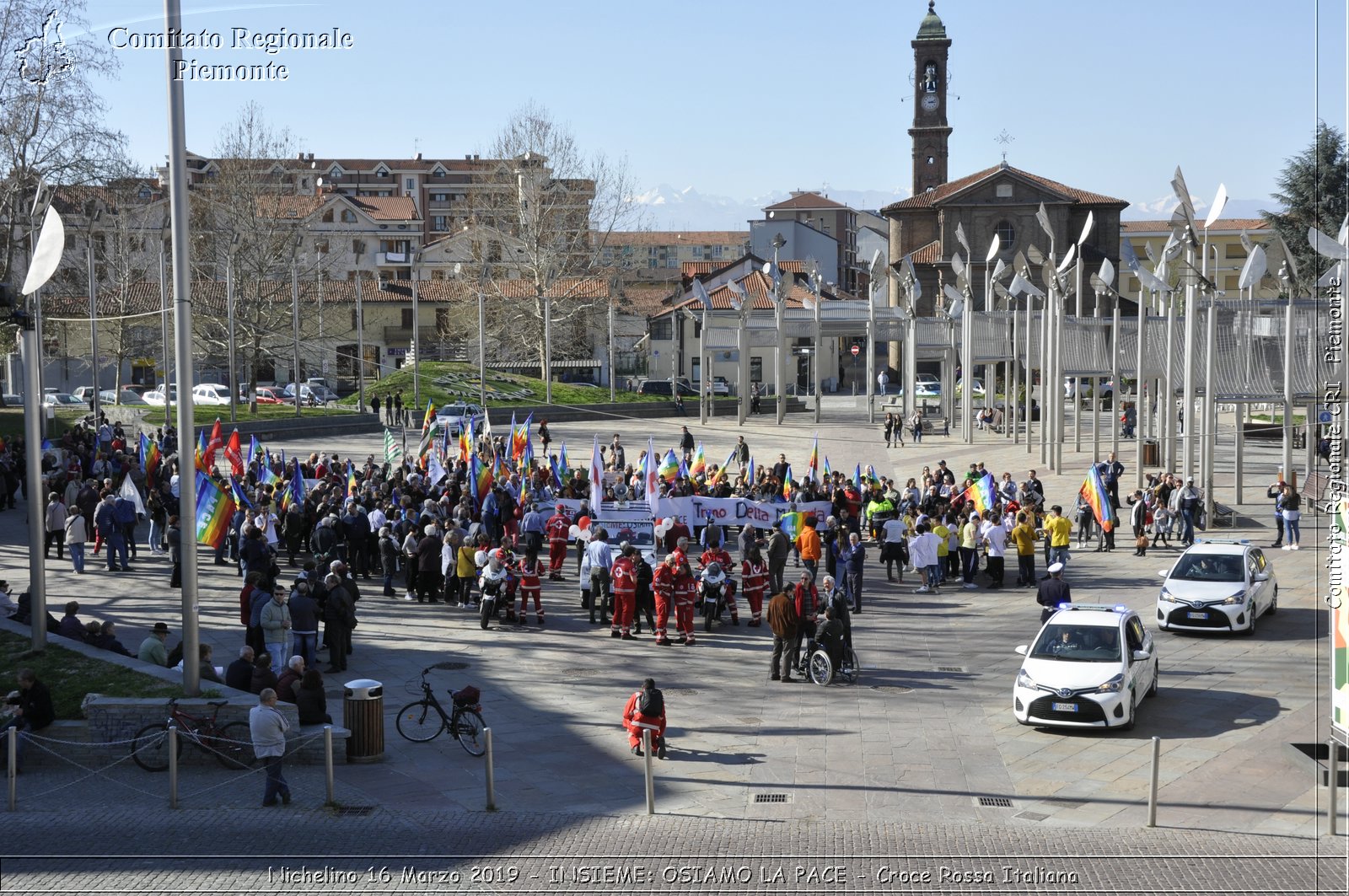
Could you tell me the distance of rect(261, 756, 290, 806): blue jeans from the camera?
496 inches

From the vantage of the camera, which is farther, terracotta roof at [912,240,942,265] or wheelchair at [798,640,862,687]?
terracotta roof at [912,240,942,265]

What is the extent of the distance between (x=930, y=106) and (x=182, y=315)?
9293 cm

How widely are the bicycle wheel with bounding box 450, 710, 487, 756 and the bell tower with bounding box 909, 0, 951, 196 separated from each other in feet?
299

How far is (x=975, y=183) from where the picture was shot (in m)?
87.9

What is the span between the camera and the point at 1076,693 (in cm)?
1515

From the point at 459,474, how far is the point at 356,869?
20.8 m

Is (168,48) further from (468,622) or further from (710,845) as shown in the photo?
(468,622)

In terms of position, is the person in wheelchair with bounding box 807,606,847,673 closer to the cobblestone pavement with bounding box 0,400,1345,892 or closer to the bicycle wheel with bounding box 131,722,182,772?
the cobblestone pavement with bounding box 0,400,1345,892

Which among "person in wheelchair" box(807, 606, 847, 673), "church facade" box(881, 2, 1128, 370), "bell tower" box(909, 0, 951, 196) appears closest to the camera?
"person in wheelchair" box(807, 606, 847, 673)

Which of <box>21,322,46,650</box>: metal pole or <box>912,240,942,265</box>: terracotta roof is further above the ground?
<box>912,240,942,265</box>: terracotta roof

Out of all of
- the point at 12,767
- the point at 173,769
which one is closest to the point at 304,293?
the point at 12,767

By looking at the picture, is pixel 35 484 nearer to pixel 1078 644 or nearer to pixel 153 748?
pixel 153 748

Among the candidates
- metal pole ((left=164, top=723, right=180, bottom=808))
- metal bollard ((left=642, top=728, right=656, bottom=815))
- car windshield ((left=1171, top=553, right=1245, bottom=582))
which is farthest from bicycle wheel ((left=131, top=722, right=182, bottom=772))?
car windshield ((left=1171, top=553, right=1245, bottom=582))

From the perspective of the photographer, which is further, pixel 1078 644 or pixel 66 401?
pixel 66 401
